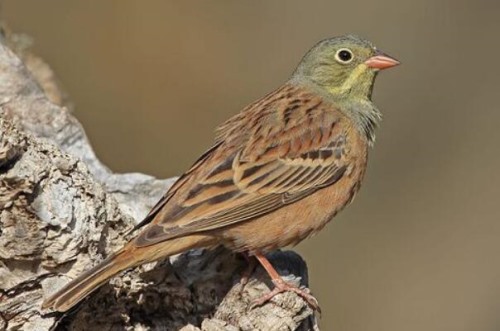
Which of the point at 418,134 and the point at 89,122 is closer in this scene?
the point at 89,122

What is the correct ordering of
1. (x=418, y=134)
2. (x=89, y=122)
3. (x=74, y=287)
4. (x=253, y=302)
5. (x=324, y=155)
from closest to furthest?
1. (x=74, y=287)
2. (x=253, y=302)
3. (x=324, y=155)
4. (x=89, y=122)
5. (x=418, y=134)

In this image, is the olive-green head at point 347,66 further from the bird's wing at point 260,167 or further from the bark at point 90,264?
the bark at point 90,264

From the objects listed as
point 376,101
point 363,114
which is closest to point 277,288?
point 363,114

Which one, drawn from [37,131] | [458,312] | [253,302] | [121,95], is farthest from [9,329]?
[121,95]

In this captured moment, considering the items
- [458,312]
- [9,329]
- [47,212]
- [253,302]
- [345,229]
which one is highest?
[47,212]

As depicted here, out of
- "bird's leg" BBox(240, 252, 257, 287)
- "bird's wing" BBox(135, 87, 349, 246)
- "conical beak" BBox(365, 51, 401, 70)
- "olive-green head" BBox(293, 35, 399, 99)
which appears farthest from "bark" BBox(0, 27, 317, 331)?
"conical beak" BBox(365, 51, 401, 70)

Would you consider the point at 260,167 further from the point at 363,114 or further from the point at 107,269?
the point at 107,269

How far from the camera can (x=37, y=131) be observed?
29.4ft

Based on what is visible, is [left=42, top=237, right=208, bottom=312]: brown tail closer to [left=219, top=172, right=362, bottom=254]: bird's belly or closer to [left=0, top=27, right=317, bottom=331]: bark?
[left=0, top=27, right=317, bottom=331]: bark

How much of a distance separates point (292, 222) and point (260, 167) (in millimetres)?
412

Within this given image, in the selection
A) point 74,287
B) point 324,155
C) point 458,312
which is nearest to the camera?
point 74,287

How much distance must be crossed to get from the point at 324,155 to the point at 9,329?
2.58 m

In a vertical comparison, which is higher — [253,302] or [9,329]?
[9,329]

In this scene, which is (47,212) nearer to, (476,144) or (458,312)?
(458,312)
